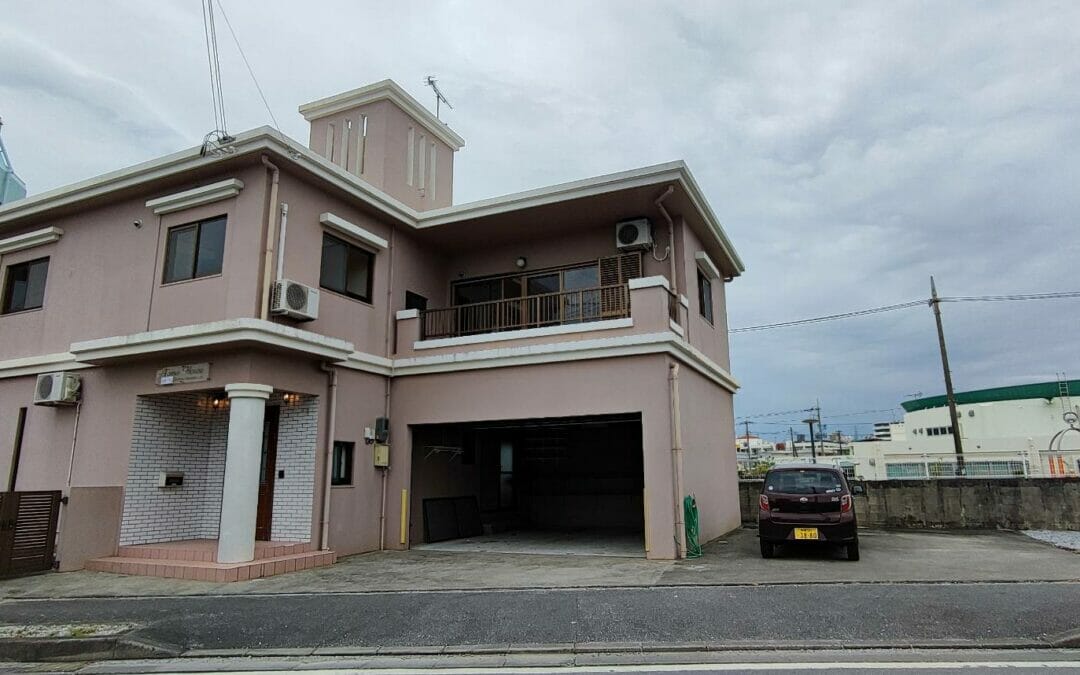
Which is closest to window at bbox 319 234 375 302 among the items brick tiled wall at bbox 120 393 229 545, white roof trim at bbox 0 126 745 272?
white roof trim at bbox 0 126 745 272

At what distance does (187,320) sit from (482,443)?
6.88 metres

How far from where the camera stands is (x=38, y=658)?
567cm

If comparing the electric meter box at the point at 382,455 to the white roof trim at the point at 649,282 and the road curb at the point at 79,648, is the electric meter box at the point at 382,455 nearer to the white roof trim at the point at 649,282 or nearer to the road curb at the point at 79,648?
the white roof trim at the point at 649,282

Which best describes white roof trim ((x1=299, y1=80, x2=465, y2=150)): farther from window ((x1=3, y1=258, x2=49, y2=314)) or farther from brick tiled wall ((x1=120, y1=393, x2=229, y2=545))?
brick tiled wall ((x1=120, y1=393, x2=229, y2=545))

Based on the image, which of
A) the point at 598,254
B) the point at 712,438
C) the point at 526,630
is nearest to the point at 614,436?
the point at 712,438

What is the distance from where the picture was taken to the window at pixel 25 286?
1239 cm

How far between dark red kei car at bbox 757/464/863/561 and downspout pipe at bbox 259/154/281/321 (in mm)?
8101

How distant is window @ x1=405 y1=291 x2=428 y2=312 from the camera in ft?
42.6

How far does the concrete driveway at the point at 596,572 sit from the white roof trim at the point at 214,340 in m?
3.26

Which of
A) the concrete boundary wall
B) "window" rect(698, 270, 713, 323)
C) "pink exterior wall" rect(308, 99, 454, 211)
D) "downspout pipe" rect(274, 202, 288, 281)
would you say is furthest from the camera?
"pink exterior wall" rect(308, 99, 454, 211)

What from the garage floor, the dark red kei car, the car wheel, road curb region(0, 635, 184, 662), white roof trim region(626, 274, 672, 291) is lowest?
road curb region(0, 635, 184, 662)

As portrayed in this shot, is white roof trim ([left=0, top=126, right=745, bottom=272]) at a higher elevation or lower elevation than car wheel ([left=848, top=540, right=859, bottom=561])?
higher

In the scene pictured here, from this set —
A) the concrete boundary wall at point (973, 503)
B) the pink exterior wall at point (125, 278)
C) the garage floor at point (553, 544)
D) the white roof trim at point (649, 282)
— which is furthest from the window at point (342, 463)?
the concrete boundary wall at point (973, 503)

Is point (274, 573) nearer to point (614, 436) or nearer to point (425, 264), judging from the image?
point (425, 264)
